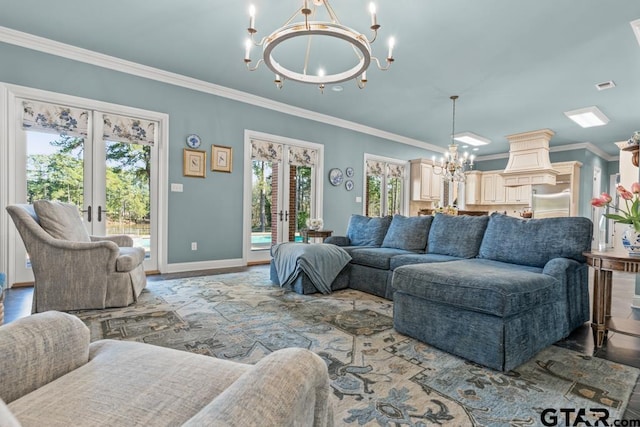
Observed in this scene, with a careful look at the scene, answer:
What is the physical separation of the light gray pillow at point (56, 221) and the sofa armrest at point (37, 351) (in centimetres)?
246

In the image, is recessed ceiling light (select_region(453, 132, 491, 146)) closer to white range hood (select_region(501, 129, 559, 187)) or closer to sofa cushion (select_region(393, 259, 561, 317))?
white range hood (select_region(501, 129, 559, 187))

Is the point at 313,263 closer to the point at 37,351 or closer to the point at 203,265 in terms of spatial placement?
the point at 203,265

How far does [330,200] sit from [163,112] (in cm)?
326

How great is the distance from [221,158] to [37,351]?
14.4 feet

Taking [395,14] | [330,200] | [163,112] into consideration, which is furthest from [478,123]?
[163,112]

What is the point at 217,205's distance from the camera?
4.91 meters

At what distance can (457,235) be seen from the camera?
3.29 metres

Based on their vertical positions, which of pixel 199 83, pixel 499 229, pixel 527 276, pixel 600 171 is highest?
pixel 199 83

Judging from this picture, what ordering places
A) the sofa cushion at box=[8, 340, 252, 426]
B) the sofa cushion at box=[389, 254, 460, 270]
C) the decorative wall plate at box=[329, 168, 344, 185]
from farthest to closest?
the decorative wall plate at box=[329, 168, 344, 185]
the sofa cushion at box=[389, 254, 460, 270]
the sofa cushion at box=[8, 340, 252, 426]

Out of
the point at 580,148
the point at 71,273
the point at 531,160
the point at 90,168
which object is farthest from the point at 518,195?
the point at 71,273

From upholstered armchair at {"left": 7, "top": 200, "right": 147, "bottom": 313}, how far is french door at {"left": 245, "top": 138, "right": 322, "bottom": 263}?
2.44 m

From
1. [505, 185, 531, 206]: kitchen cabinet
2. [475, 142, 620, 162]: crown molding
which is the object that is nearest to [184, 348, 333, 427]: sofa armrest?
[505, 185, 531, 206]: kitchen cabinet

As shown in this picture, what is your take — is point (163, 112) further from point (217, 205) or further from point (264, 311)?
point (264, 311)

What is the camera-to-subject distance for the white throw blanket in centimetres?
337
